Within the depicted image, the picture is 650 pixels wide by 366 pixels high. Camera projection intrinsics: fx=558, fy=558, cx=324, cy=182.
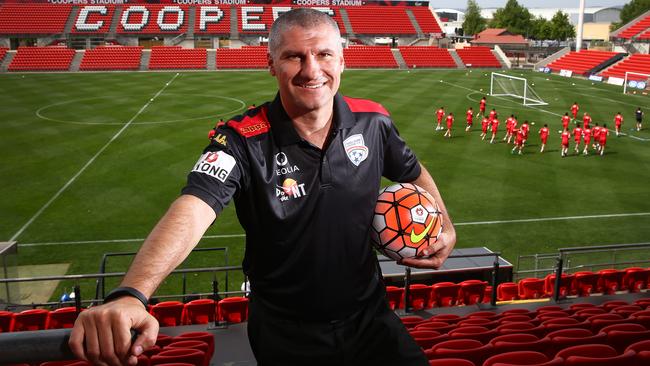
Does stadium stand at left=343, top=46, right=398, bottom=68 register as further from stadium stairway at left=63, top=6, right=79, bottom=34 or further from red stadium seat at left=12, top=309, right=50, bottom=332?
red stadium seat at left=12, top=309, right=50, bottom=332

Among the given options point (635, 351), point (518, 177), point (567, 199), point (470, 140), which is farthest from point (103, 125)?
point (635, 351)

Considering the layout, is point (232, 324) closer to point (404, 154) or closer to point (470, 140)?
point (404, 154)

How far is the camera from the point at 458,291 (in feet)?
33.8

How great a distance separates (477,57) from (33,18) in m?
53.0

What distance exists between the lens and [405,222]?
3.14 m

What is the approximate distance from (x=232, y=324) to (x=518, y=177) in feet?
50.0

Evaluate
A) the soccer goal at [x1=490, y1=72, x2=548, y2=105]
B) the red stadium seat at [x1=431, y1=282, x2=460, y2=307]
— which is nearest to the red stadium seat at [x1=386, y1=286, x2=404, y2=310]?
the red stadium seat at [x1=431, y1=282, x2=460, y2=307]

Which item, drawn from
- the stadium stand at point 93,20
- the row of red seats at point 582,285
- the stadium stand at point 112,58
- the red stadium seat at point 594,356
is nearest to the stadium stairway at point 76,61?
the stadium stand at point 112,58

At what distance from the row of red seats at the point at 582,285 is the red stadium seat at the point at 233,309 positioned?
500cm

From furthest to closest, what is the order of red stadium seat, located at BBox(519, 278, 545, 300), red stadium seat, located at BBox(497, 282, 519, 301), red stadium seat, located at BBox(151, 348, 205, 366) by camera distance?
1. red stadium seat, located at BBox(519, 278, 545, 300)
2. red stadium seat, located at BBox(497, 282, 519, 301)
3. red stadium seat, located at BBox(151, 348, 205, 366)

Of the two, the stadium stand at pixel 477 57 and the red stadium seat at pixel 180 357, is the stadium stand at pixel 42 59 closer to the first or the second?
the stadium stand at pixel 477 57

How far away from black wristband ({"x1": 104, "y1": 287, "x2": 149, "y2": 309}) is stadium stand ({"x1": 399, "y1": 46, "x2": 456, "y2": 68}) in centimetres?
6189

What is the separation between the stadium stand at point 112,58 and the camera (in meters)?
56.4

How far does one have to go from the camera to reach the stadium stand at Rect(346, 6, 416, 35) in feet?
239
